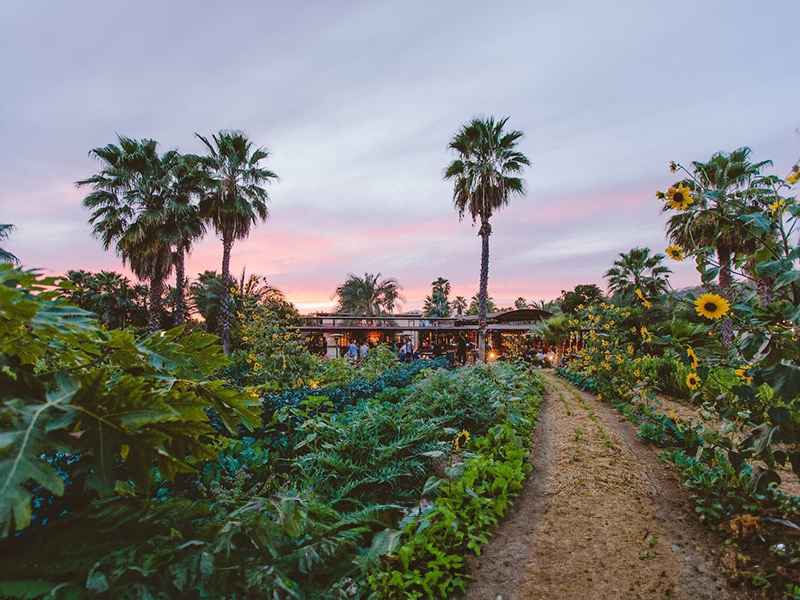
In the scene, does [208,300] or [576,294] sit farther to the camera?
[576,294]

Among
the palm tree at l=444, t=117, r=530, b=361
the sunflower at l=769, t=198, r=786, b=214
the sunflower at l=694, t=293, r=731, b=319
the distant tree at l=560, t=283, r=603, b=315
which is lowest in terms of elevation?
the sunflower at l=694, t=293, r=731, b=319

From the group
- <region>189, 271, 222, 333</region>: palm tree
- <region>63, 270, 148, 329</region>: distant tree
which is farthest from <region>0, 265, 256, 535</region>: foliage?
<region>63, 270, 148, 329</region>: distant tree

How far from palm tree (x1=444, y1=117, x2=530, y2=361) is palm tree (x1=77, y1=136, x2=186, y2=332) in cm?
1270

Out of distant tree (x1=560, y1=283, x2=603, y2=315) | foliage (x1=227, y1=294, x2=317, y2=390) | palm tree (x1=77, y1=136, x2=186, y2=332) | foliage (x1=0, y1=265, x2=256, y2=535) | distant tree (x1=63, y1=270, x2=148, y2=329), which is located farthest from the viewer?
distant tree (x1=560, y1=283, x2=603, y2=315)

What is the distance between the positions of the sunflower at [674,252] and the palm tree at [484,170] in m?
14.8

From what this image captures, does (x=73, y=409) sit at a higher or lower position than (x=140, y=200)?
lower

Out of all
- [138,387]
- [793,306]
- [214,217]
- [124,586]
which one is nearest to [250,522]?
[124,586]

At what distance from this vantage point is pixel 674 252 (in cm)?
237

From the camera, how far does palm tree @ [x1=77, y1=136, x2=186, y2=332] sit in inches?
643

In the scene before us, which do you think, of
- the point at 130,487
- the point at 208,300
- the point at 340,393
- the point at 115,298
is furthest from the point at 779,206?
the point at 115,298

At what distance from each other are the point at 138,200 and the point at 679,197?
20.2 meters

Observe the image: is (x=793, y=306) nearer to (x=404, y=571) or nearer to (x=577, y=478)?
(x=404, y=571)

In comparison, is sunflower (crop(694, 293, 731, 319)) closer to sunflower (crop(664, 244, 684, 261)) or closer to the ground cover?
sunflower (crop(664, 244, 684, 261))

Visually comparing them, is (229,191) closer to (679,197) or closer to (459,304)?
(679,197)
